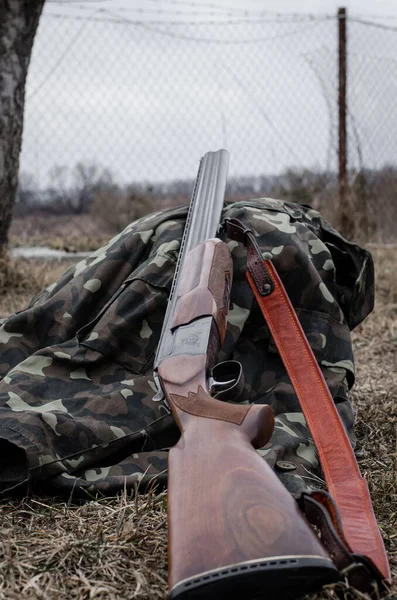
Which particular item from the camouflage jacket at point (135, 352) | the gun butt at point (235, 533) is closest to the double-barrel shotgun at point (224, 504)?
the gun butt at point (235, 533)

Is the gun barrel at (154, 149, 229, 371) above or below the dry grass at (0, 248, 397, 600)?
above

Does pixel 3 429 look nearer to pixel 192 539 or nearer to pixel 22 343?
pixel 22 343

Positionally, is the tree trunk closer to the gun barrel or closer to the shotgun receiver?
the gun barrel

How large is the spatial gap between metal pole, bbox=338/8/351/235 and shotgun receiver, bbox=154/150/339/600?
539 cm

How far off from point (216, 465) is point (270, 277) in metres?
1.01

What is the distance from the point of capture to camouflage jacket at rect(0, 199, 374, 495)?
1.97 meters

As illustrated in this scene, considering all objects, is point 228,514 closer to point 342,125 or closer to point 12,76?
point 12,76

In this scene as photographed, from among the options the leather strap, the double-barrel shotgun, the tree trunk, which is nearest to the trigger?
the double-barrel shotgun

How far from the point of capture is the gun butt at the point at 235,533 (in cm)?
114

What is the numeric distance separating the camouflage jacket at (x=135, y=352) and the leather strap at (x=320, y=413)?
4.9 inches

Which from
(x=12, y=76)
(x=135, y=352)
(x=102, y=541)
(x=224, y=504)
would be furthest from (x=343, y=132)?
(x=224, y=504)

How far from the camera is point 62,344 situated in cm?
234

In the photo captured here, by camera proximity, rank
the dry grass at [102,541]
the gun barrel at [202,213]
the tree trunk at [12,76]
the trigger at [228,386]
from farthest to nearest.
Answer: the tree trunk at [12,76]
the gun barrel at [202,213]
the trigger at [228,386]
the dry grass at [102,541]

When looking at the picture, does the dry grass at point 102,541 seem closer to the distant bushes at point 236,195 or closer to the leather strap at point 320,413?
the leather strap at point 320,413
